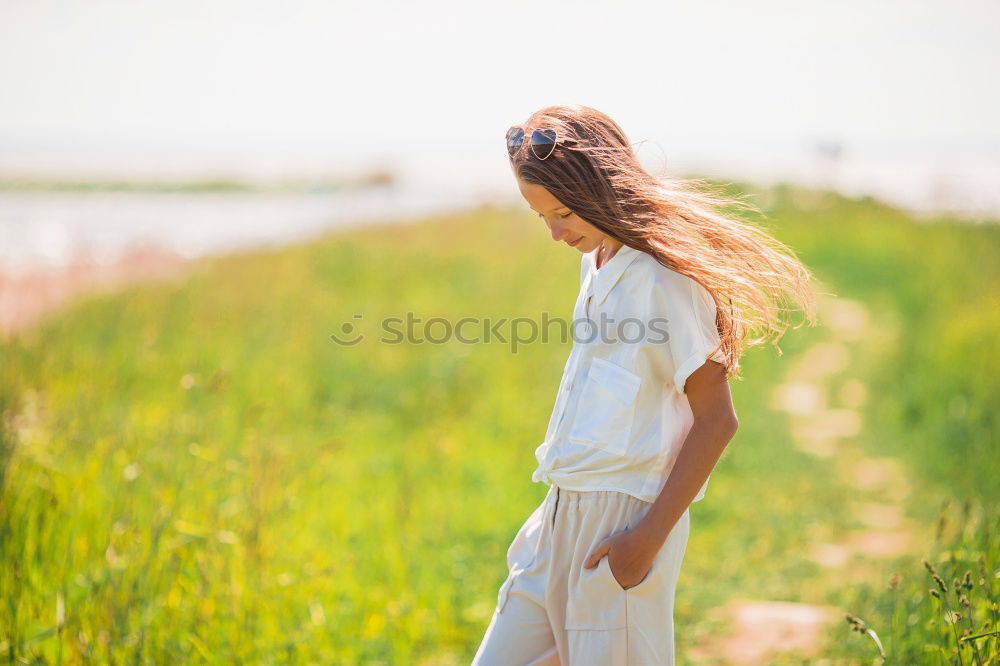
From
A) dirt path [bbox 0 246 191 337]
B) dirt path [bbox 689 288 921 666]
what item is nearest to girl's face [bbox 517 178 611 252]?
dirt path [bbox 689 288 921 666]

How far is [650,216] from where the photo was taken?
5.67 ft

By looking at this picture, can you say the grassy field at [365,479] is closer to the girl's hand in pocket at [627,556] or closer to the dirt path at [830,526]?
the dirt path at [830,526]

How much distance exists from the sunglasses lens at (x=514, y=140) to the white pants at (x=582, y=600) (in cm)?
72

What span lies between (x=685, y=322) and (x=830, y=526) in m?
3.46

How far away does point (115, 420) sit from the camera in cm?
457

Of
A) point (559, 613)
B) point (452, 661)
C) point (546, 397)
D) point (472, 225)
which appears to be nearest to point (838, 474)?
point (546, 397)

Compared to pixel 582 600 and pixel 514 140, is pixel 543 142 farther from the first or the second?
pixel 582 600

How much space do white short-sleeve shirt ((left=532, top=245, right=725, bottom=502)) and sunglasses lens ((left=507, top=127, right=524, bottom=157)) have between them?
0.99ft

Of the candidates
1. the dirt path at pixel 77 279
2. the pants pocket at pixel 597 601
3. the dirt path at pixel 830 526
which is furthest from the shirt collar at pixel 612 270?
the dirt path at pixel 77 279

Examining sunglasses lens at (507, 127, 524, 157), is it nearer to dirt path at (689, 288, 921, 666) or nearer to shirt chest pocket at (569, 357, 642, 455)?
shirt chest pocket at (569, 357, 642, 455)

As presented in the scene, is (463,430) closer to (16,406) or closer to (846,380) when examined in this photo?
(16,406)

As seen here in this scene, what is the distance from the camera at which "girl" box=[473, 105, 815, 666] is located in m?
1.65

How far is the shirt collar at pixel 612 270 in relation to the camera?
1.73 meters

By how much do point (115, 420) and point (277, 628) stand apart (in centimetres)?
206
